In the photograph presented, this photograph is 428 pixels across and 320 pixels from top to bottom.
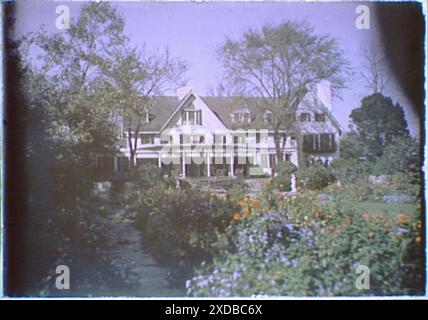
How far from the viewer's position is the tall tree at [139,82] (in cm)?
576

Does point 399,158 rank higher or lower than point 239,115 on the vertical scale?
lower

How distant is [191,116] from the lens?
5.79 meters

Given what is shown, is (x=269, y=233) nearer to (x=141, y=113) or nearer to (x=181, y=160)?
(x=181, y=160)

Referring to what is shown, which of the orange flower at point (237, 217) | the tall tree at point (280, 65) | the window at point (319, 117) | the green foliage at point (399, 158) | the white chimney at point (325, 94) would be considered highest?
→ the tall tree at point (280, 65)

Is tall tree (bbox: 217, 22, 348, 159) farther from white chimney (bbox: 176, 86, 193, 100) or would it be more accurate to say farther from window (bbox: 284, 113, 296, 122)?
white chimney (bbox: 176, 86, 193, 100)

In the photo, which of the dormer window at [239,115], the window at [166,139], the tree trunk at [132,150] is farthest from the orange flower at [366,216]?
the tree trunk at [132,150]

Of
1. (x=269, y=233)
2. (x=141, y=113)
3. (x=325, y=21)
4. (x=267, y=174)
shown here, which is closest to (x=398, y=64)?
(x=325, y=21)

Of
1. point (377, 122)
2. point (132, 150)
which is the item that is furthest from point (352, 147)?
A: point (132, 150)

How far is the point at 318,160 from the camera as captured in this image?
580 centimetres

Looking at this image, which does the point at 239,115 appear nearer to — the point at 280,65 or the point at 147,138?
the point at 280,65

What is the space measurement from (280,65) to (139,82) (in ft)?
4.02

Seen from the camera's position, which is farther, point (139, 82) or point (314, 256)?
point (139, 82)

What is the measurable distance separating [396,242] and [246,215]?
1301 millimetres

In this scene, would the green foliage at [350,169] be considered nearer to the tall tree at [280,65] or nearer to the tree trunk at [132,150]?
the tall tree at [280,65]
